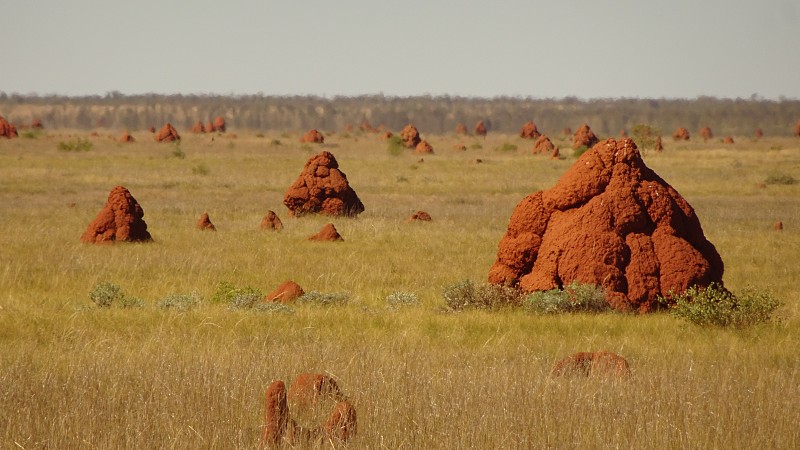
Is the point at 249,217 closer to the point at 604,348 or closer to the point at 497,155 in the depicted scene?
the point at 604,348

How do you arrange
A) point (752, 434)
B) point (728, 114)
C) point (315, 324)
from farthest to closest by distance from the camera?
point (728, 114) < point (315, 324) < point (752, 434)

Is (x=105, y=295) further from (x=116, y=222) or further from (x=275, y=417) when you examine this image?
(x=116, y=222)

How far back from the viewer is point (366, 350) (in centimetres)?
951

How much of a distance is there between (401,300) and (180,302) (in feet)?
8.42

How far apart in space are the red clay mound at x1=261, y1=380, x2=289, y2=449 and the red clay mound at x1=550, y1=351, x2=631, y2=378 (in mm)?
2629

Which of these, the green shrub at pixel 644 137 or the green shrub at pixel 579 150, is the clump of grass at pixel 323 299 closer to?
the green shrub at pixel 579 150

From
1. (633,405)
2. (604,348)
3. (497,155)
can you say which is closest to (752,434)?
(633,405)

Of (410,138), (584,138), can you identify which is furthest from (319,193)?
(410,138)

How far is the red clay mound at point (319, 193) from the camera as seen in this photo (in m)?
24.5

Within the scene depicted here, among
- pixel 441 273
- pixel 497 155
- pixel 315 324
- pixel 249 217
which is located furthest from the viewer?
pixel 497 155

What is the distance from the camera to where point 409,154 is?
55.4m

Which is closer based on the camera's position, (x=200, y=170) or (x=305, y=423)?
(x=305, y=423)

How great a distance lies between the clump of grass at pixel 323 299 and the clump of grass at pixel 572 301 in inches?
88.7

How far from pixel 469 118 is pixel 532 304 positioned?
132776 millimetres
